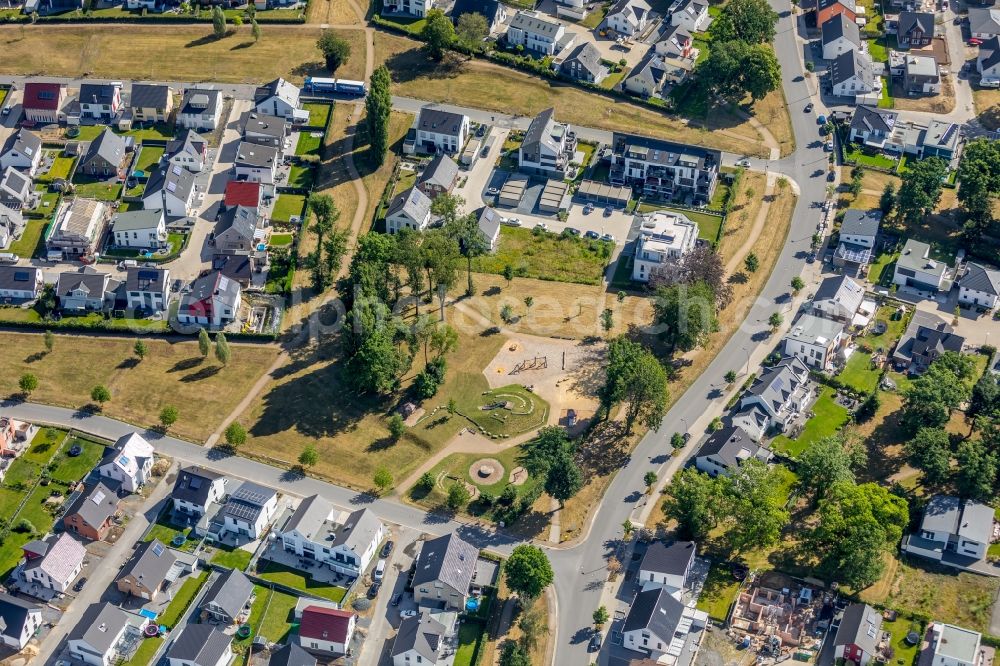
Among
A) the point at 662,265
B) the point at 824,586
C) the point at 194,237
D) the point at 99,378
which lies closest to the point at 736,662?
the point at 824,586

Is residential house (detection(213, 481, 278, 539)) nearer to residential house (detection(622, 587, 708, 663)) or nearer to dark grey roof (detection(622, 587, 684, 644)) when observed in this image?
residential house (detection(622, 587, 708, 663))

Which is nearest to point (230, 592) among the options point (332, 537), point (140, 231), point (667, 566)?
point (332, 537)

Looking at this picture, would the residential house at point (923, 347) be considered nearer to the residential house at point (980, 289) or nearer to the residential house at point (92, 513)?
the residential house at point (980, 289)

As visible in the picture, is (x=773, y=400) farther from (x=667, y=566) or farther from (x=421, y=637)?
(x=421, y=637)

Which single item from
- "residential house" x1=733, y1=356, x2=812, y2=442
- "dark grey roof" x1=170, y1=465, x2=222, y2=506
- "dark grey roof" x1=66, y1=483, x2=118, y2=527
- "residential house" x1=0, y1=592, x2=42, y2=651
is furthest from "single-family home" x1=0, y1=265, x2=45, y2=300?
"residential house" x1=733, y1=356, x2=812, y2=442

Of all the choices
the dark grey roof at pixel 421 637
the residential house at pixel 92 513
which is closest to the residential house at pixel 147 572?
the residential house at pixel 92 513

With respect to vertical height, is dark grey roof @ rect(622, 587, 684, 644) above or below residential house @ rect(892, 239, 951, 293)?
below
